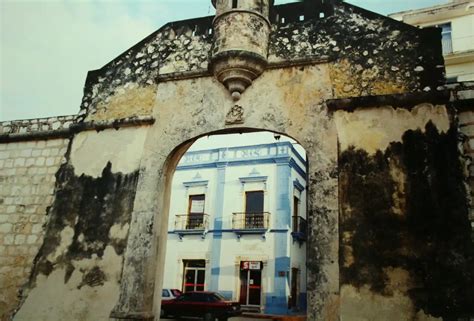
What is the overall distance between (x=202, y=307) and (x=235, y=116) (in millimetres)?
7092

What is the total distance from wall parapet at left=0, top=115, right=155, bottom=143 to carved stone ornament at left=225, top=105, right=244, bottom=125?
1132 millimetres

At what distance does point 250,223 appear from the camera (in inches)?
567

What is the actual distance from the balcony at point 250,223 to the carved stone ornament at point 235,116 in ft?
30.3

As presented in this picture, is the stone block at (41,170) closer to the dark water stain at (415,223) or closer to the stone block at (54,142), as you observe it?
the stone block at (54,142)

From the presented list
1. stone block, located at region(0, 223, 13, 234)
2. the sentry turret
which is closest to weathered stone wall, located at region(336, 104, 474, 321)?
the sentry turret

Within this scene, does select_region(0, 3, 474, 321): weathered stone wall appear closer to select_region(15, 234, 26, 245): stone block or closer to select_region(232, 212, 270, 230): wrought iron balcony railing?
select_region(15, 234, 26, 245): stone block

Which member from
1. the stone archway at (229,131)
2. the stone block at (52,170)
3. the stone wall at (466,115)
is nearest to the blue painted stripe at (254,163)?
the stone archway at (229,131)

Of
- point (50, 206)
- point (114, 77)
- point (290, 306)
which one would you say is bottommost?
point (290, 306)

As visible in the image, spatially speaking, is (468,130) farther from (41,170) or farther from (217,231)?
(217,231)

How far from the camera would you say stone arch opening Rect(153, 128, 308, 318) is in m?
13.8

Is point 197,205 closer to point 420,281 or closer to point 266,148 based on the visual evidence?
point 266,148

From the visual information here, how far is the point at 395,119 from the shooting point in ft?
15.0

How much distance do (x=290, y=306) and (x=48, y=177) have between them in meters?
9.78

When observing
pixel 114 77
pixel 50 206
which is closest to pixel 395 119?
pixel 114 77
